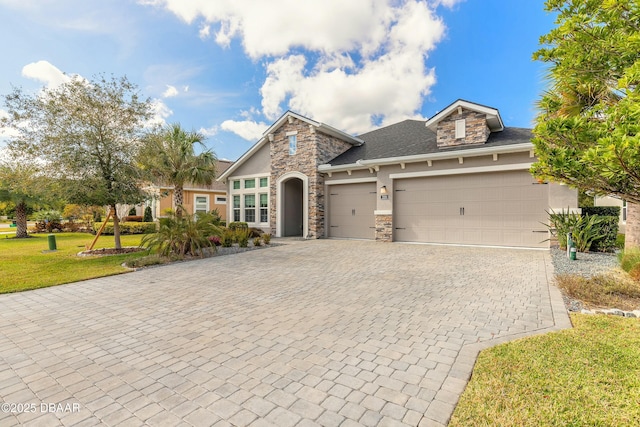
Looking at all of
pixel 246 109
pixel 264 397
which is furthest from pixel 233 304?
pixel 246 109

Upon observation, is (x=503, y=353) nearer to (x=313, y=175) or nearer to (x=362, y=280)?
(x=362, y=280)

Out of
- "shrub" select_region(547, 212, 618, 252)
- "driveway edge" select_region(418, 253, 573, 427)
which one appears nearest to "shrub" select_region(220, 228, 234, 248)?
"driveway edge" select_region(418, 253, 573, 427)

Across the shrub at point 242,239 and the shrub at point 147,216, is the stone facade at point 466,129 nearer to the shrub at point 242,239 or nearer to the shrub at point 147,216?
the shrub at point 242,239

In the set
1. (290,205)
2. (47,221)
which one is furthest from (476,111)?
(47,221)

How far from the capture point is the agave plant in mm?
9062

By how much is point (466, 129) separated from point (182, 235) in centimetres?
1078

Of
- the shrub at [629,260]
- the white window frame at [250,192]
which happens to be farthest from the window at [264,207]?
the shrub at [629,260]

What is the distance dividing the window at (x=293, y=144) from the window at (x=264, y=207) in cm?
293

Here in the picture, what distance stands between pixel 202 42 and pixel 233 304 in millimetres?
11192

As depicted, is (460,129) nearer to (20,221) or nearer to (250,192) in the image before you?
(250,192)

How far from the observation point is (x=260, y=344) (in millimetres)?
3373

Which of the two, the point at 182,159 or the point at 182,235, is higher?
the point at 182,159

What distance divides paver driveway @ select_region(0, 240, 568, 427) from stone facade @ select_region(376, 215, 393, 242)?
5.57 metres

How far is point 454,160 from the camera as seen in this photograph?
36.2ft
